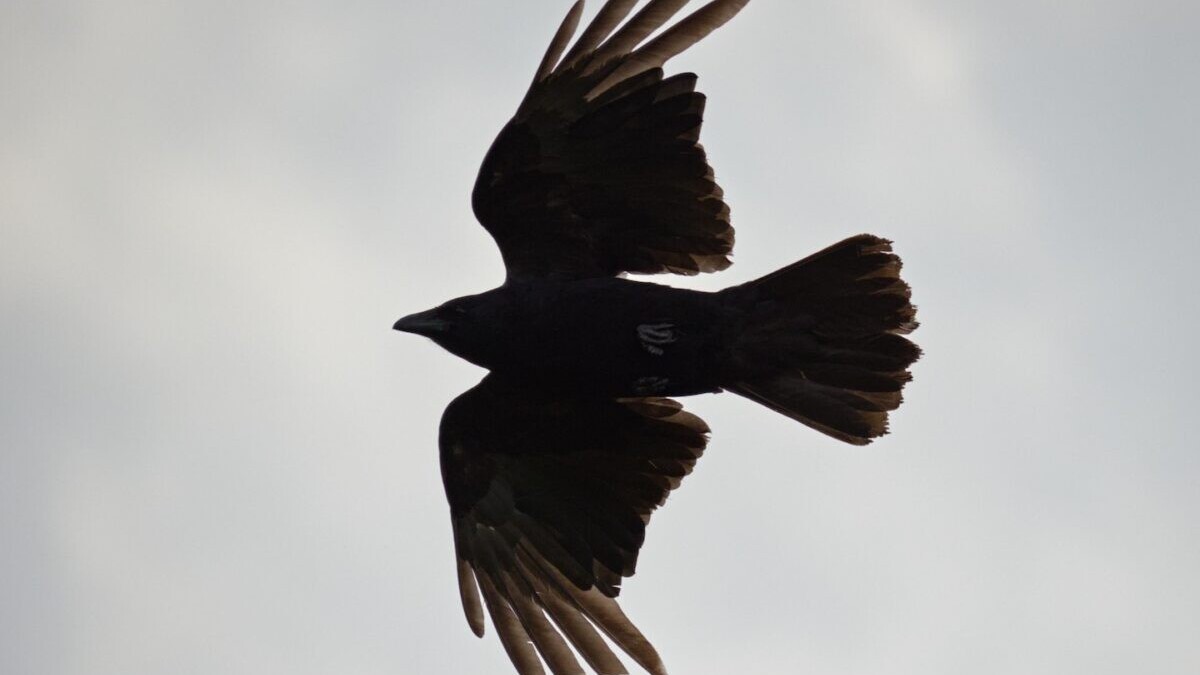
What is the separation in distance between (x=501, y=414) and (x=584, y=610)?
140 centimetres

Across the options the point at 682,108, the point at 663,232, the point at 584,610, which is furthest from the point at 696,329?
the point at 584,610

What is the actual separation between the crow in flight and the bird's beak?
13 mm

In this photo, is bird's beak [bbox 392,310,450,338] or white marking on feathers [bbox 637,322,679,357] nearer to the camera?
white marking on feathers [bbox 637,322,679,357]

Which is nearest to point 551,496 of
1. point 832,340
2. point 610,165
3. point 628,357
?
point 628,357

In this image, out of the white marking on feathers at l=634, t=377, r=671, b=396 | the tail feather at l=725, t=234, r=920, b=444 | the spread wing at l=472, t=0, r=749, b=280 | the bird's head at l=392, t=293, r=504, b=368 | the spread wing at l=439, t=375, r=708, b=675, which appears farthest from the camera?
the spread wing at l=439, t=375, r=708, b=675

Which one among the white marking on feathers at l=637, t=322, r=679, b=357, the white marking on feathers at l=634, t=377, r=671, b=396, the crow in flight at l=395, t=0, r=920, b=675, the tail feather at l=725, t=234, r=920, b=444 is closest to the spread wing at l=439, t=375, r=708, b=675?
the crow in flight at l=395, t=0, r=920, b=675

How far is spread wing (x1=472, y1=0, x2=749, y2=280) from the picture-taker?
9836 mm

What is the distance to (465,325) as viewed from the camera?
10.4 metres

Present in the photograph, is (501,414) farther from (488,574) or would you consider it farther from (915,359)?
(915,359)

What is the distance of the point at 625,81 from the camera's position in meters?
9.85

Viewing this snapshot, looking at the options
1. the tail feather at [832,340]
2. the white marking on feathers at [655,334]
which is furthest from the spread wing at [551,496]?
the white marking on feathers at [655,334]

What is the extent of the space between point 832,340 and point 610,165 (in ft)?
5.71

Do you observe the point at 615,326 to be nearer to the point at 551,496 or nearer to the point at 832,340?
the point at 832,340

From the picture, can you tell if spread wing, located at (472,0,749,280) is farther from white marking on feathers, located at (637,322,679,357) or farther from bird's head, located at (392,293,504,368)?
white marking on feathers, located at (637,322,679,357)
